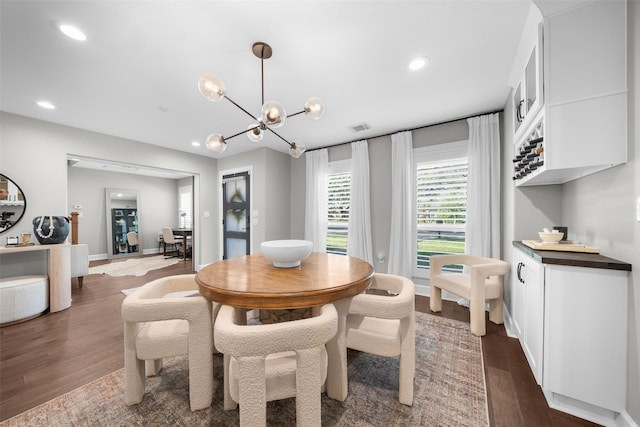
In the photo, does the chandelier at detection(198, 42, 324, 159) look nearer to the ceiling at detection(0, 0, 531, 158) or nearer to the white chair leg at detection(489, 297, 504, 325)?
the ceiling at detection(0, 0, 531, 158)

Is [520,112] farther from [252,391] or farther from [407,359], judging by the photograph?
[252,391]

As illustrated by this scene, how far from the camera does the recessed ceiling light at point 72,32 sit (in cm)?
162

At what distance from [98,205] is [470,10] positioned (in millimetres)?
8365

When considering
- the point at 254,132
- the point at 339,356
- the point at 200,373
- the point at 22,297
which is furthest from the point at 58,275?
the point at 339,356

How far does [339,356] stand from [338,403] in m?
0.33

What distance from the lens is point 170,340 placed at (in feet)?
4.56

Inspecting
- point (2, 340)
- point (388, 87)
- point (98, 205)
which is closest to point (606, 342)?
point (388, 87)

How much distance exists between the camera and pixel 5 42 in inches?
68.5

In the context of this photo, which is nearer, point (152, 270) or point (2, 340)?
point (2, 340)

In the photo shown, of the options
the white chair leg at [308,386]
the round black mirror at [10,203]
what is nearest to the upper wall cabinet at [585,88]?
the white chair leg at [308,386]

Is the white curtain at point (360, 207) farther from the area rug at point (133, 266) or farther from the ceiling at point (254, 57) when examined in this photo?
the area rug at point (133, 266)

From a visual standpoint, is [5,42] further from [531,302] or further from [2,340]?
[531,302]

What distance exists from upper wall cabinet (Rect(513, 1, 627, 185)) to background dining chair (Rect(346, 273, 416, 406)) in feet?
4.39

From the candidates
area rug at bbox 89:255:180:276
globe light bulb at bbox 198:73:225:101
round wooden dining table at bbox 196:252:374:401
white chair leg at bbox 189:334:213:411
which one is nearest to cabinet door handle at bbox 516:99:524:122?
round wooden dining table at bbox 196:252:374:401
